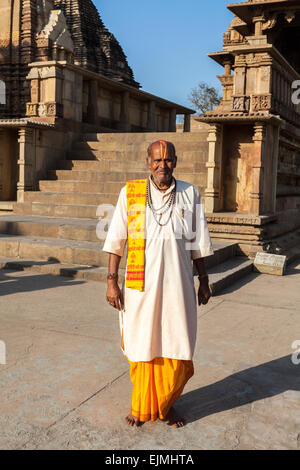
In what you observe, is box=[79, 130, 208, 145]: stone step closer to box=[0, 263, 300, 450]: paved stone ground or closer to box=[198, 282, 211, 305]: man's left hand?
box=[0, 263, 300, 450]: paved stone ground

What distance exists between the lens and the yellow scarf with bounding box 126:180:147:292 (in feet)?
9.45

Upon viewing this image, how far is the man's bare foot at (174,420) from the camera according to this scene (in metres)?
2.82

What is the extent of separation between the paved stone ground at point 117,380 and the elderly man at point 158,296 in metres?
0.22

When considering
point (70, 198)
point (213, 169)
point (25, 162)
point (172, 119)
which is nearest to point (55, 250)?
point (70, 198)

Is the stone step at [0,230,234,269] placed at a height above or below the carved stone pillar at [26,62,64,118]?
below

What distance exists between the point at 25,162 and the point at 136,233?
7.44 meters

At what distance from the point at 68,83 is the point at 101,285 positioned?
6407 mm

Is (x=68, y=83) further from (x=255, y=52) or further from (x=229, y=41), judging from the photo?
(x=229, y=41)

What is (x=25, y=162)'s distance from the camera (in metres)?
9.84

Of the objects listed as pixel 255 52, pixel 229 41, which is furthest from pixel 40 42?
pixel 255 52

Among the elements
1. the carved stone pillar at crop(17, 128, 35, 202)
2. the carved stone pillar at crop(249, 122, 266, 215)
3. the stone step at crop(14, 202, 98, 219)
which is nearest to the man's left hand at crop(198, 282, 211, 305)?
the carved stone pillar at crop(249, 122, 266, 215)

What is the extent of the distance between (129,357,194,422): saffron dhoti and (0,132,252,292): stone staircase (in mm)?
3212

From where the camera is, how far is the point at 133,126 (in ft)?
47.4

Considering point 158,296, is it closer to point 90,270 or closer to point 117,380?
point 117,380
